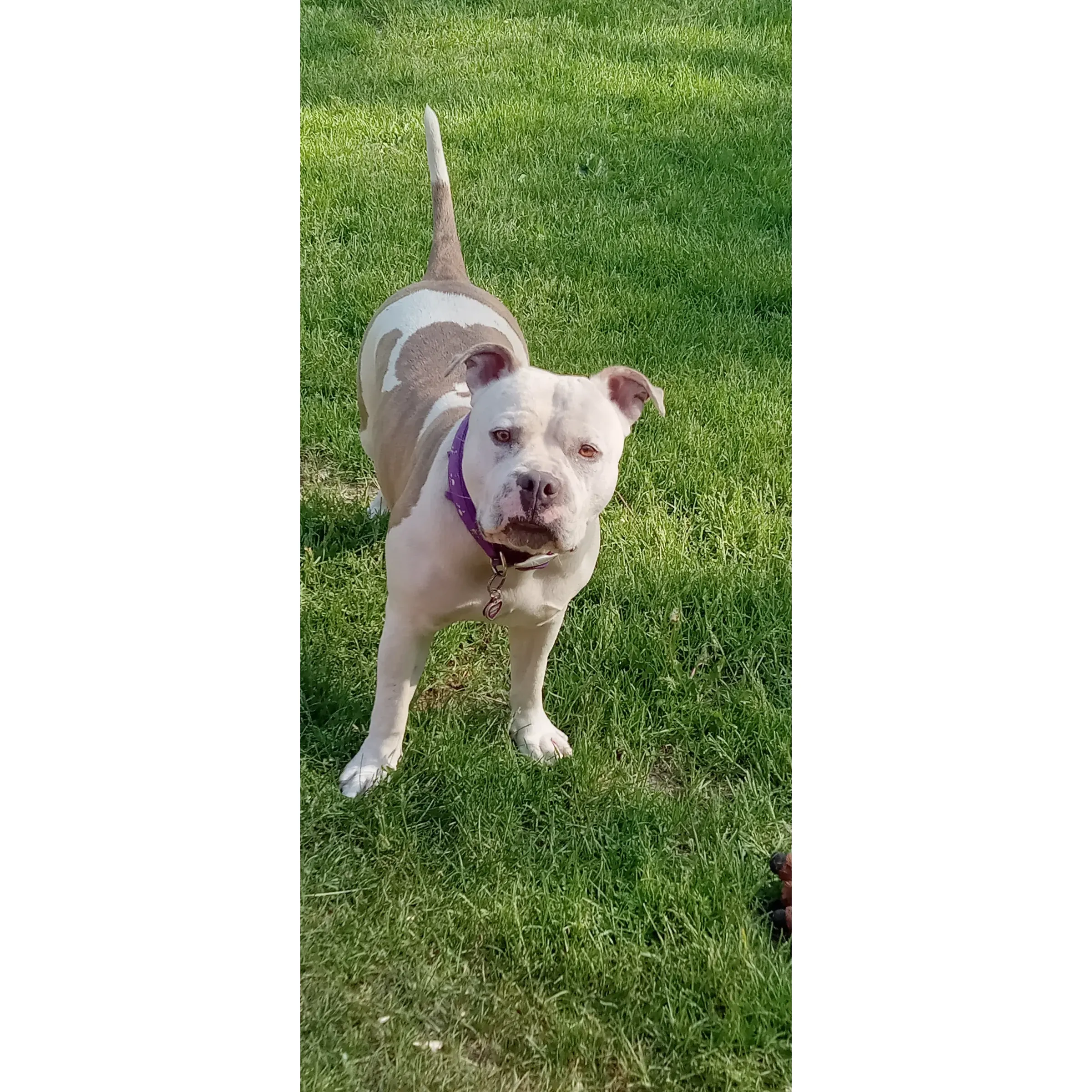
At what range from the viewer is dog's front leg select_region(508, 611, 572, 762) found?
236cm

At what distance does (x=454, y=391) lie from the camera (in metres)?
2.32

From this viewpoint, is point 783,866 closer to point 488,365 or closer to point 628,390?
point 628,390

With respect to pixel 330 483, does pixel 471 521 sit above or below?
above

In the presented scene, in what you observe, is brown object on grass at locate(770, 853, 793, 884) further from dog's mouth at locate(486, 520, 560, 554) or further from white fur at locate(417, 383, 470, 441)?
white fur at locate(417, 383, 470, 441)

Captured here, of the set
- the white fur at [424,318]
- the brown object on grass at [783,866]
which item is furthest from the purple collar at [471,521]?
the brown object on grass at [783,866]

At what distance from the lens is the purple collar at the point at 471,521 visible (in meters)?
1.96

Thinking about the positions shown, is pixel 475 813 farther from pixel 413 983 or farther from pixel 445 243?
pixel 445 243

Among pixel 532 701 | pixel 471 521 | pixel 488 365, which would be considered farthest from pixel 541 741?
pixel 488 365

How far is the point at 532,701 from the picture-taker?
2.45m

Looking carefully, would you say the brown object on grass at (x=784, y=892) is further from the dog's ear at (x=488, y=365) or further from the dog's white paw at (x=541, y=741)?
the dog's ear at (x=488, y=365)

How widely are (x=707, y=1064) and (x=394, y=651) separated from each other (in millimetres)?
1007

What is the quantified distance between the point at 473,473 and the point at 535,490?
0.18 metres

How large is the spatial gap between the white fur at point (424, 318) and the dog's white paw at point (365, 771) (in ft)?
2.84

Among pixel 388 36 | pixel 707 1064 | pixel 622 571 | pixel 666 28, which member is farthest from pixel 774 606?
pixel 388 36
